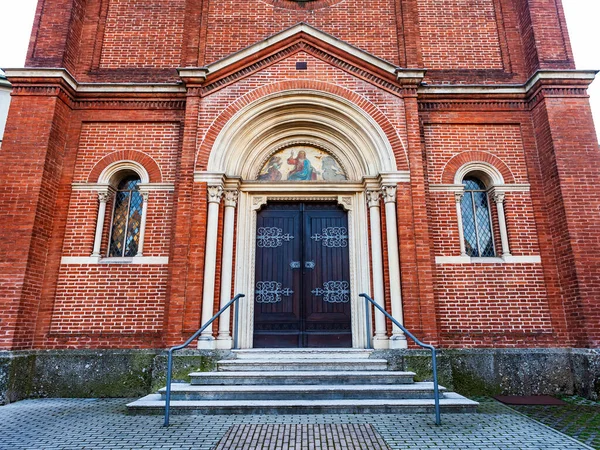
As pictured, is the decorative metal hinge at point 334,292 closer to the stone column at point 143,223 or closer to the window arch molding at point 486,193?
the window arch molding at point 486,193

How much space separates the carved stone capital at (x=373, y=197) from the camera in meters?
7.55

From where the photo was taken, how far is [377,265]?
7219mm

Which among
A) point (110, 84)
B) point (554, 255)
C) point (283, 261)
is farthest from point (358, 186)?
point (110, 84)

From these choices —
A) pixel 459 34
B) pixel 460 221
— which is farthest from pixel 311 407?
pixel 459 34

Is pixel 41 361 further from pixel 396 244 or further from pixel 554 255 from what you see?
pixel 554 255

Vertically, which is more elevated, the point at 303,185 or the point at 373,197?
the point at 303,185

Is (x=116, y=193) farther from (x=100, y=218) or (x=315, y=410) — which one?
(x=315, y=410)

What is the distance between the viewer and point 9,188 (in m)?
7.09

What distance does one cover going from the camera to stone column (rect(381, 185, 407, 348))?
6.65 m

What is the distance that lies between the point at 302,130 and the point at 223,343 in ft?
14.7

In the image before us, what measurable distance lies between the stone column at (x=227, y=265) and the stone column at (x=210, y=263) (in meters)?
0.19

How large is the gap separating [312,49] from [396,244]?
4321 millimetres

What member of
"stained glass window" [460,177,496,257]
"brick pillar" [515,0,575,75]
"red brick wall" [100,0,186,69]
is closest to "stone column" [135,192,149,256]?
"red brick wall" [100,0,186,69]

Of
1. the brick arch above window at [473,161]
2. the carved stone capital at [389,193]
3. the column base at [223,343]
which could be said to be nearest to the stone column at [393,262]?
the carved stone capital at [389,193]
